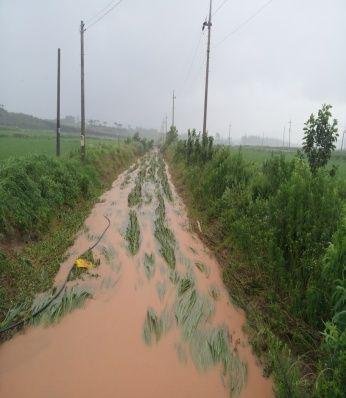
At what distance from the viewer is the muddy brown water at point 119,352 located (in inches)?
129

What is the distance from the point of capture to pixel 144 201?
451 inches

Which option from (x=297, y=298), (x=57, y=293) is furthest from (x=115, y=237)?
(x=297, y=298)

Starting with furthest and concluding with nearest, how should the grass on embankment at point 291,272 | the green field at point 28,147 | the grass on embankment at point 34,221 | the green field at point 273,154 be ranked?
1. the green field at point 28,147
2. the green field at point 273,154
3. the grass on embankment at point 34,221
4. the grass on embankment at point 291,272

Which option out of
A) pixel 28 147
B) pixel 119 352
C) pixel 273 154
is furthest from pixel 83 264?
pixel 28 147

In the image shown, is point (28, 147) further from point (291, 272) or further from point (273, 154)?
point (291, 272)

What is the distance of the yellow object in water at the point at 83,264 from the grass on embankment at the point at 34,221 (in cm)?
35

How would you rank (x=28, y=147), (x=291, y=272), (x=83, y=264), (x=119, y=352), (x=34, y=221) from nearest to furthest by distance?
1. (x=119, y=352)
2. (x=291, y=272)
3. (x=83, y=264)
4. (x=34, y=221)
5. (x=28, y=147)

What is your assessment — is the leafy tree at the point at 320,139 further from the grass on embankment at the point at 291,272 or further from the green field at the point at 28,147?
the green field at the point at 28,147

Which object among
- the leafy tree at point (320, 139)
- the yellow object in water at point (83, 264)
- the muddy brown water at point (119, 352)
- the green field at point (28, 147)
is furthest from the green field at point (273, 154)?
the green field at point (28, 147)

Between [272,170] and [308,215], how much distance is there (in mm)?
2633

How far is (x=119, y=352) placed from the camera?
374 cm

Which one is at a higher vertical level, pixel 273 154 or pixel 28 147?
pixel 273 154

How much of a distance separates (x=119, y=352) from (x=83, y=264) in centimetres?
227

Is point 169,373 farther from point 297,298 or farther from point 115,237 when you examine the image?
point 115,237
